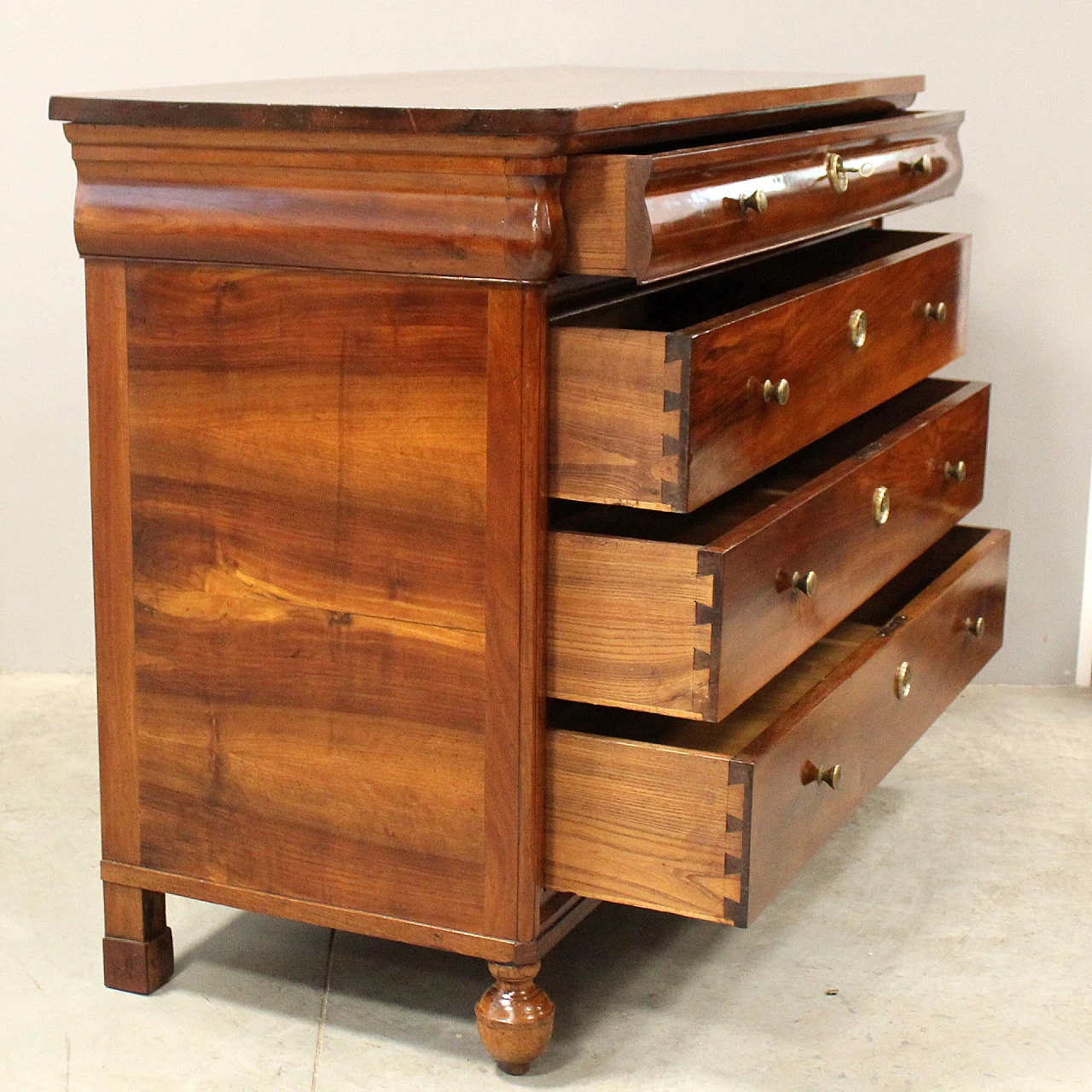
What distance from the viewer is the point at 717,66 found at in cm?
254

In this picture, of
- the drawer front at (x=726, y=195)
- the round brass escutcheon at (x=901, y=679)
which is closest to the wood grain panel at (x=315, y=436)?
the drawer front at (x=726, y=195)

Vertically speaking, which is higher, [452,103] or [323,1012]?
[452,103]

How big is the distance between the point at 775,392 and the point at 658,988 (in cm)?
64

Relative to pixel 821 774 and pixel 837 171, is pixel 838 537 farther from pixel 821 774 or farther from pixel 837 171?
pixel 837 171

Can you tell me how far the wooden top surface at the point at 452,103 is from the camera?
1.37 m

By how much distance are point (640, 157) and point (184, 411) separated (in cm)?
49

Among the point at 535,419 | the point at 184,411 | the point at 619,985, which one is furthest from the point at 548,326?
the point at 619,985

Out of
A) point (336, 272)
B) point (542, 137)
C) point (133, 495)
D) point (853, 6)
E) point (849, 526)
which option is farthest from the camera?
point (853, 6)

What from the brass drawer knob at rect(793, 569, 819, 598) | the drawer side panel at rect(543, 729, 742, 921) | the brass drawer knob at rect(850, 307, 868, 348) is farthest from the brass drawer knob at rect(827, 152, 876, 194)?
the drawer side panel at rect(543, 729, 742, 921)

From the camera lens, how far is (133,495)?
1.63 metres

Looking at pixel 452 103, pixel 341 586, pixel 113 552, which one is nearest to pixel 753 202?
pixel 452 103

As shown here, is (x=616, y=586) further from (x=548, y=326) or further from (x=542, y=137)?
(x=542, y=137)

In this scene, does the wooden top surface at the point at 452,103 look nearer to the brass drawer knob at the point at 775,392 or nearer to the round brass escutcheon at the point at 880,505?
the brass drawer knob at the point at 775,392

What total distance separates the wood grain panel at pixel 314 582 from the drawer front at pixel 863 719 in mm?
249
